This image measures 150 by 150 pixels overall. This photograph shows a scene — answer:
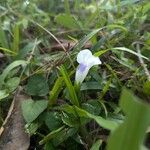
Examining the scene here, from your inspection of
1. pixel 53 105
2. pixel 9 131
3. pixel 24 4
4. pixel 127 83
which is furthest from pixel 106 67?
pixel 24 4

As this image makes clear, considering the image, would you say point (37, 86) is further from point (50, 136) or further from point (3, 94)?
point (50, 136)

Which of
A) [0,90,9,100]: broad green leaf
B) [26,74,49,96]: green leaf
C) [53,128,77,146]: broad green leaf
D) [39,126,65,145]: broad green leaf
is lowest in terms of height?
[53,128,77,146]: broad green leaf

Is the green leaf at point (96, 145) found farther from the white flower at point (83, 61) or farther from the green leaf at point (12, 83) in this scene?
the green leaf at point (12, 83)

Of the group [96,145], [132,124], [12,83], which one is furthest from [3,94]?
[132,124]

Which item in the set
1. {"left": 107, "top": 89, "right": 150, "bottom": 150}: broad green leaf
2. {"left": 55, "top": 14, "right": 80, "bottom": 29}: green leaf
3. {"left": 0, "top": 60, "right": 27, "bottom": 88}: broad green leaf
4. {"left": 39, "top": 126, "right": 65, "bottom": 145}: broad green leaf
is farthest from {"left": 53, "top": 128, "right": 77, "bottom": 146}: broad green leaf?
{"left": 55, "top": 14, "right": 80, "bottom": 29}: green leaf

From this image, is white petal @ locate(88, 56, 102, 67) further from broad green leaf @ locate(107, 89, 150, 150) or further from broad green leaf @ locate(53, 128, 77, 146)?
broad green leaf @ locate(107, 89, 150, 150)

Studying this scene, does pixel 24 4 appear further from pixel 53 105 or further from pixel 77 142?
pixel 77 142

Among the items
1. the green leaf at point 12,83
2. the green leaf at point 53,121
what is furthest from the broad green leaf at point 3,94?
the green leaf at point 53,121
